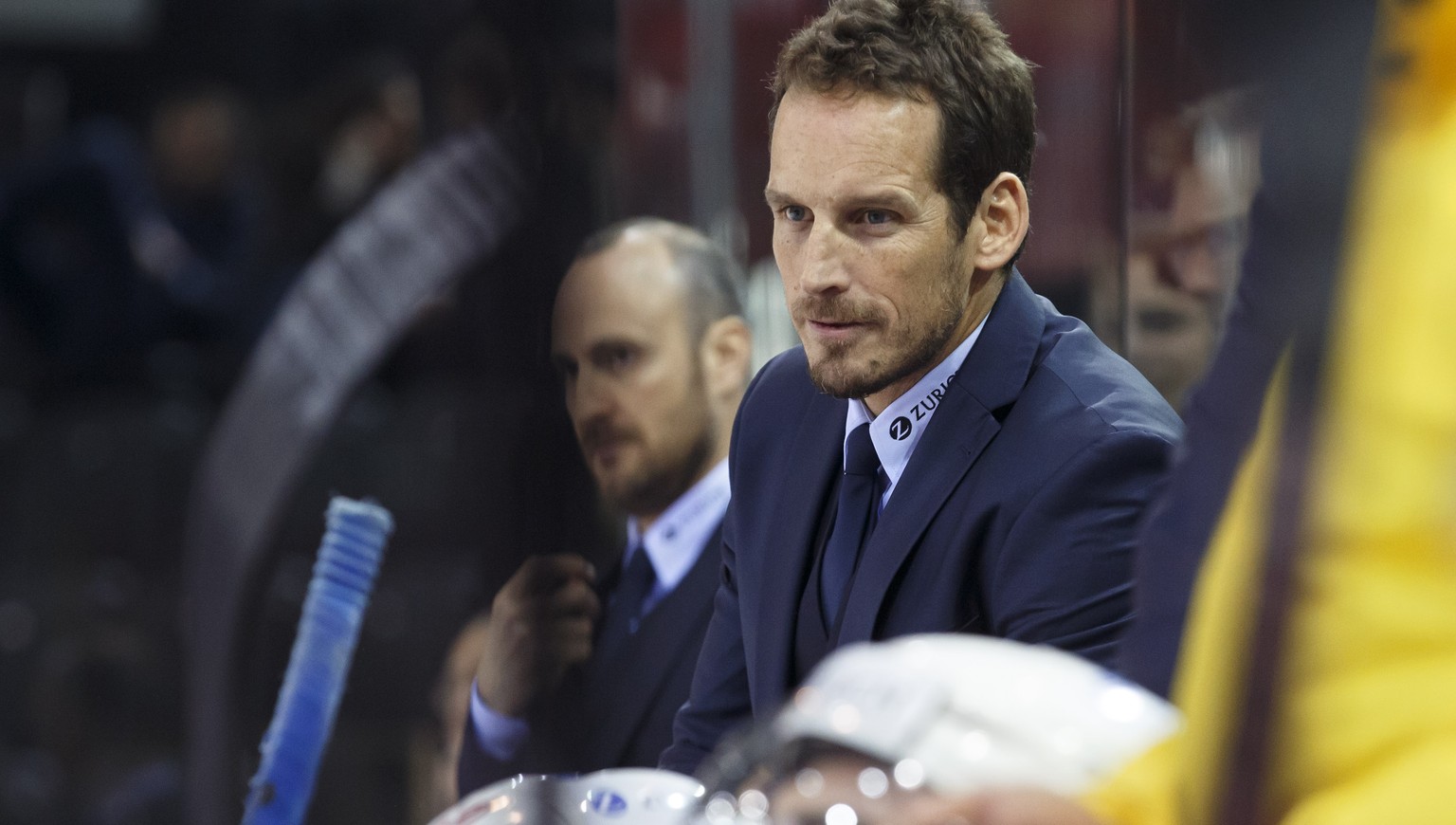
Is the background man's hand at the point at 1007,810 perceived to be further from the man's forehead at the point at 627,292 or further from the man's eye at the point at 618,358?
the man's eye at the point at 618,358

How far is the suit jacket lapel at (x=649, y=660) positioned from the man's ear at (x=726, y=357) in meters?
0.15

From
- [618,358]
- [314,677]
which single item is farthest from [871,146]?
[314,677]

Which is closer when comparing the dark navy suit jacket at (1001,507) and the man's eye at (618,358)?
the dark navy suit jacket at (1001,507)

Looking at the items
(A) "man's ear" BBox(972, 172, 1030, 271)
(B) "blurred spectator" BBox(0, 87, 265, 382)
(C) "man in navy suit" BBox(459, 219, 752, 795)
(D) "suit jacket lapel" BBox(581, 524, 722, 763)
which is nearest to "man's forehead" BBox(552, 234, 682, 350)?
(C) "man in navy suit" BBox(459, 219, 752, 795)

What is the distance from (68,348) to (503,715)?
2425mm

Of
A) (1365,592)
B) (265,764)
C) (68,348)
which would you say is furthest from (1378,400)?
(68,348)

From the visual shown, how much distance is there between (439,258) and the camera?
1.57 m

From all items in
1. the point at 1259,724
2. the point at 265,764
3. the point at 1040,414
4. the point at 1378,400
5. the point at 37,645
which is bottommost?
the point at 37,645

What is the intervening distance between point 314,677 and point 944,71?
1028 millimetres

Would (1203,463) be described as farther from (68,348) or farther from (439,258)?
(68,348)

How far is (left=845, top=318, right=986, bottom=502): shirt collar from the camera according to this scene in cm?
131

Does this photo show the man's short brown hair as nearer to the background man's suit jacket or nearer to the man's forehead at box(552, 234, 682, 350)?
the man's forehead at box(552, 234, 682, 350)

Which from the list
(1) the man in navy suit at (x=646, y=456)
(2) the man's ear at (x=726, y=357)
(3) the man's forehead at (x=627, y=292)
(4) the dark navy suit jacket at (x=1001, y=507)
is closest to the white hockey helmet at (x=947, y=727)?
(4) the dark navy suit jacket at (x=1001, y=507)

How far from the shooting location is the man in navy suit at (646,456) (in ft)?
4.70
